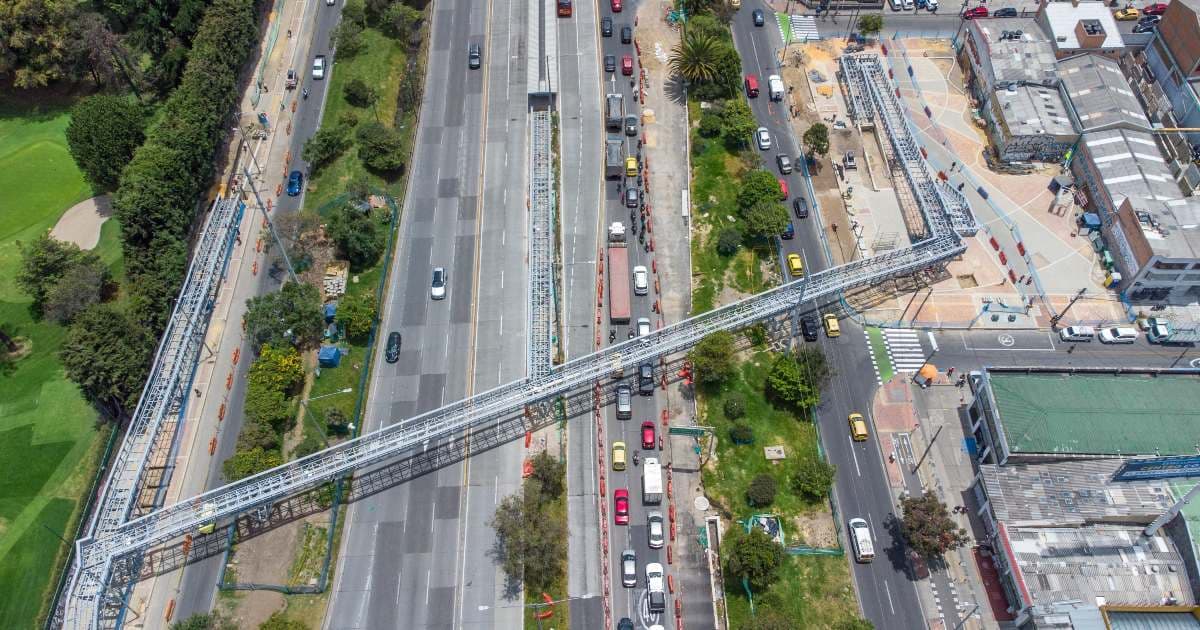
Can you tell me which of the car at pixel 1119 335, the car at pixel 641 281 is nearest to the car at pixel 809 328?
the car at pixel 641 281

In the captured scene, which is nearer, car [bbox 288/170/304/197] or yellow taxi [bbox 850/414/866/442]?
yellow taxi [bbox 850/414/866/442]

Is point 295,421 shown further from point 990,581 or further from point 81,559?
point 990,581

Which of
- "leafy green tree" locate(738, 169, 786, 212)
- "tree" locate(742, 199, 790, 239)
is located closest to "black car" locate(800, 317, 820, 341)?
"tree" locate(742, 199, 790, 239)

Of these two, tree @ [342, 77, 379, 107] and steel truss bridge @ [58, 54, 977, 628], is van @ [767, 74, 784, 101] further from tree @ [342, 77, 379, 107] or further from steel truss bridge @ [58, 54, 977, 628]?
tree @ [342, 77, 379, 107]

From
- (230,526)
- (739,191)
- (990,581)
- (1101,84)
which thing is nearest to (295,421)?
(230,526)

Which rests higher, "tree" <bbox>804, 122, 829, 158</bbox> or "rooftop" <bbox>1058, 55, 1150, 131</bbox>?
"rooftop" <bbox>1058, 55, 1150, 131</bbox>

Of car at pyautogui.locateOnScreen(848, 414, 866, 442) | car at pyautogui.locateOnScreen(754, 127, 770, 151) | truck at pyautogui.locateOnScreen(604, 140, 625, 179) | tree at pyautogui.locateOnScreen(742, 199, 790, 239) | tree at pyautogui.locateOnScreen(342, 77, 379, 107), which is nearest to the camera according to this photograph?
car at pyautogui.locateOnScreen(848, 414, 866, 442)

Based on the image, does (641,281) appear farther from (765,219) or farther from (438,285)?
(438,285)
